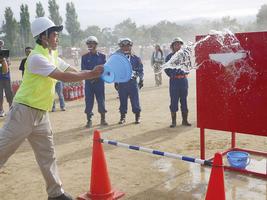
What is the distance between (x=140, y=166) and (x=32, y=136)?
6.80ft

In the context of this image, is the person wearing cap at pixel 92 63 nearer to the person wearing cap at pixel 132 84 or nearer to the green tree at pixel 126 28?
the person wearing cap at pixel 132 84

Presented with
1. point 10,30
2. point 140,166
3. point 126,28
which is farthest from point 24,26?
point 140,166

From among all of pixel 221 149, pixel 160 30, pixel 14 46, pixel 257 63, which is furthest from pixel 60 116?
pixel 160 30

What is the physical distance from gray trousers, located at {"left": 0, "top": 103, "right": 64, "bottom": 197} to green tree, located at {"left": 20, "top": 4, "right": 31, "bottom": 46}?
4329cm

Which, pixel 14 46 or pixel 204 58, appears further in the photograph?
pixel 14 46

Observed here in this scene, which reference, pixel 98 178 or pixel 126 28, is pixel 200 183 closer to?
pixel 98 178

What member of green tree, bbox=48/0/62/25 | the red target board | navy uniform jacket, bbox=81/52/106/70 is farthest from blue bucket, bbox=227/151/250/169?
green tree, bbox=48/0/62/25

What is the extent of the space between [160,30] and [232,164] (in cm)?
6587

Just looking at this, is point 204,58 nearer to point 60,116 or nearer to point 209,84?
point 209,84

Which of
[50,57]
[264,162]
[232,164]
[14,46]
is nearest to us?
[50,57]

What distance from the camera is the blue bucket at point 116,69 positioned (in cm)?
451

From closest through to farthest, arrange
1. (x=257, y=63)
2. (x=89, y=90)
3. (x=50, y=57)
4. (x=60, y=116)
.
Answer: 1. (x=50, y=57)
2. (x=257, y=63)
3. (x=89, y=90)
4. (x=60, y=116)

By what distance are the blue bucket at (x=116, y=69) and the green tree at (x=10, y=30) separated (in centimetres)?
4250

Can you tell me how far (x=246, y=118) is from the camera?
16.6 ft
